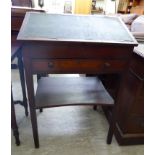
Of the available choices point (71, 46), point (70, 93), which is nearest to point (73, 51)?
point (71, 46)

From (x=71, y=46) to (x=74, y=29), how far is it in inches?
6.4

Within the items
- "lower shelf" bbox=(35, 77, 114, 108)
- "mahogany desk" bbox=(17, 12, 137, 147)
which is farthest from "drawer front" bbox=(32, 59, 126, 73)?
"lower shelf" bbox=(35, 77, 114, 108)

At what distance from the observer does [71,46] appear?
1.05 metres

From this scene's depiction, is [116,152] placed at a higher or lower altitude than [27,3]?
lower

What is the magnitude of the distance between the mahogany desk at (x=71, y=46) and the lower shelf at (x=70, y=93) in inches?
2.9

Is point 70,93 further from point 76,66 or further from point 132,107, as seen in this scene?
point 132,107

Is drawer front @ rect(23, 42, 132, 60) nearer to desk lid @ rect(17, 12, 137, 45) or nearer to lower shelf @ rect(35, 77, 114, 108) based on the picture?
desk lid @ rect(17, 12, 137, 45)

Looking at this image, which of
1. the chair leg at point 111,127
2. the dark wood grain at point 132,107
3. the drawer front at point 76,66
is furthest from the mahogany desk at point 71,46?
the chair leg at point 111,127

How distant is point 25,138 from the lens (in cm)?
151

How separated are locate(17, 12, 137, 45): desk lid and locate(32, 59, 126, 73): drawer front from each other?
13cm
